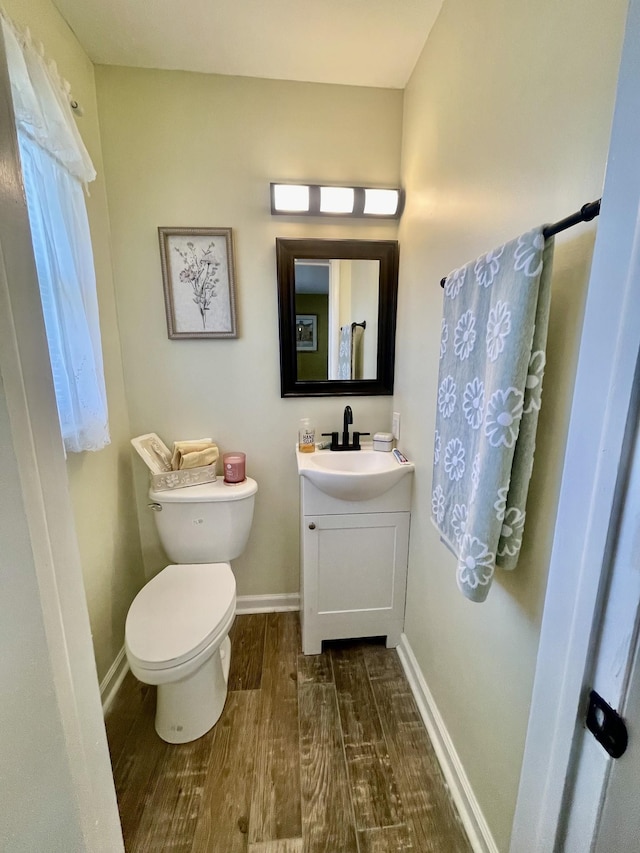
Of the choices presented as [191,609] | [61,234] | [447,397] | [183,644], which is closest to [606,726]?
[447,397]

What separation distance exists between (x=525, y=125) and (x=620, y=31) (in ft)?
0.80

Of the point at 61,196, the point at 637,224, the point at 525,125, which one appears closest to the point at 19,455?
the point at 637,224

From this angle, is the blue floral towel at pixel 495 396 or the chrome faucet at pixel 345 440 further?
the chrome faucet at pixel 345 440

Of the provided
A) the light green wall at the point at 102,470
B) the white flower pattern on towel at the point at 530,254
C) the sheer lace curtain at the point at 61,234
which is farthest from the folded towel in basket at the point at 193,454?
the white flower pattern on towel at the point at 530,254

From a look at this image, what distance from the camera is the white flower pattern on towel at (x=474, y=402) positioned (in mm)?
849

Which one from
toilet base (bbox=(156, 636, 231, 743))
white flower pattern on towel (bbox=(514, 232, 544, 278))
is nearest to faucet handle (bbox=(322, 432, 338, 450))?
toilet base (bbox=(156, 636, 231, 743))

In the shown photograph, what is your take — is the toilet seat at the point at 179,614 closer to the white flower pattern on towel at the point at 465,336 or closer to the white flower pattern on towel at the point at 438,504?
the white flower pattern on towel at the point at 438,504

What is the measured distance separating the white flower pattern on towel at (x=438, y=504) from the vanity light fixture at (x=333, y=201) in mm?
1275

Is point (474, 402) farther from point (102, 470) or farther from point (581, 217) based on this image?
point (102, 470)

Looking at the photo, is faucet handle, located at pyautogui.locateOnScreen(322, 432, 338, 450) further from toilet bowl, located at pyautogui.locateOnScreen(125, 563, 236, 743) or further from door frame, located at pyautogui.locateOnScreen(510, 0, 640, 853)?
door frame, located at pyautogui.locateOnScreen(510, 0, 640, 853)

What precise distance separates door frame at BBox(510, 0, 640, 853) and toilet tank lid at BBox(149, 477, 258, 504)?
1.26 metres

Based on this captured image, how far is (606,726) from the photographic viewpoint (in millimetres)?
443

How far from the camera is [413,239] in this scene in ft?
4.87

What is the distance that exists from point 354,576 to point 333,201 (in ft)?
5.52
